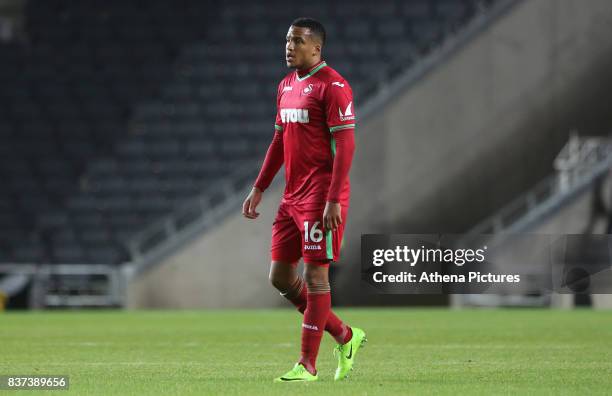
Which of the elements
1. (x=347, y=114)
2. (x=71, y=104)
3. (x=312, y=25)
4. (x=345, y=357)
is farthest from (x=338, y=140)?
(x=71, y=104)

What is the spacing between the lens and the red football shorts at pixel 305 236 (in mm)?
6512

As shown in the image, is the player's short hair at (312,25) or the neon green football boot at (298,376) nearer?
the neon green football boot at (298,376)

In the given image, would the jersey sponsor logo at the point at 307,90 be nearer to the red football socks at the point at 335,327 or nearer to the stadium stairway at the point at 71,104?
the red football socks at the point at 335,327

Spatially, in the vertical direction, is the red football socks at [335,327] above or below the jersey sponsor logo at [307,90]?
below

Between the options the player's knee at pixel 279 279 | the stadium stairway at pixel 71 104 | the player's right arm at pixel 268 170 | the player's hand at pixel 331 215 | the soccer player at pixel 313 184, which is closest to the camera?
the player's hand at pixel 331 215

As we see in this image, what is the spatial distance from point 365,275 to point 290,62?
1.83 metres

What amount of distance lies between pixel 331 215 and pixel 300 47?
0.93 m

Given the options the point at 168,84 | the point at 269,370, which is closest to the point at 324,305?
the point at 269,370

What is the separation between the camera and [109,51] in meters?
25.3

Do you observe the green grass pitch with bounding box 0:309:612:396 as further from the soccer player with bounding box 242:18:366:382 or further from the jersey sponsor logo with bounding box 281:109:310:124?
the jersey sponsor logo with bounding box 281:109:310:124

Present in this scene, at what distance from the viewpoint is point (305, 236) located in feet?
21.4

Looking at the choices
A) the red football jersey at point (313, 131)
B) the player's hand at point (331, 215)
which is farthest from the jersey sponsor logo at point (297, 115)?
the player's hand at point (331, 215)

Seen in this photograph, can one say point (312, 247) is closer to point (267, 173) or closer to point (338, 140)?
point (338, 140)

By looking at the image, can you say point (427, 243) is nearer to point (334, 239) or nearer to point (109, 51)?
point (334, 239)
